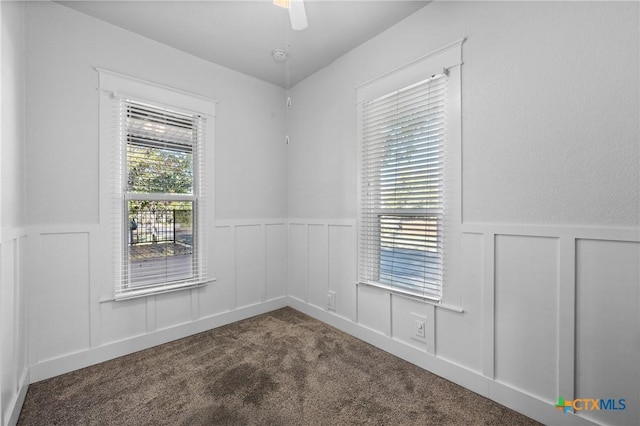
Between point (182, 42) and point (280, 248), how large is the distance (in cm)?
226

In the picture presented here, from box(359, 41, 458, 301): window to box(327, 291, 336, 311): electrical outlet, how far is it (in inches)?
16.7

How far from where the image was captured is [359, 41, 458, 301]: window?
2.06 metres

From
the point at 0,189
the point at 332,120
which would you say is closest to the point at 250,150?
the point at 332,120

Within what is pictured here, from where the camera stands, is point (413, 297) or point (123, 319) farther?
point (123, 319)

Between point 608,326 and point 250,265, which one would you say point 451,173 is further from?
point 250,265

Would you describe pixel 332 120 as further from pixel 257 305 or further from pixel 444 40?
pixel 257 305

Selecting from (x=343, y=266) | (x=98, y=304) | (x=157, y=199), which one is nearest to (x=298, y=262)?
(x=343, y=266)

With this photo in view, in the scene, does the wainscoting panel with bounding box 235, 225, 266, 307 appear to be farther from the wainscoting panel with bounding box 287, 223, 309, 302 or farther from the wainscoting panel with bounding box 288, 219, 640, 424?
the wainscoting panel with bounding box 288, 219, 640, 424

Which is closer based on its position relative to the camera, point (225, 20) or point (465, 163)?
point (465, 163)

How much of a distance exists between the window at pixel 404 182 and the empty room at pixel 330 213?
0.06 ft

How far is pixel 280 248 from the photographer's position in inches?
135

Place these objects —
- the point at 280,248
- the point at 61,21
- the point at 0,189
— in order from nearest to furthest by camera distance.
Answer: the point at 0,189 → the point at 61,21 → the point at 280,248

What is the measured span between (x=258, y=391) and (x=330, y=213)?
5.42 feet

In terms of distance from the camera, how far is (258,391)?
188cm
